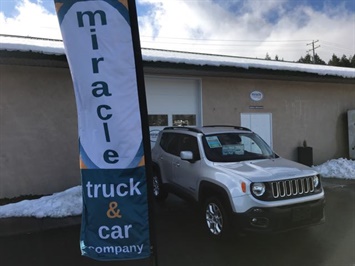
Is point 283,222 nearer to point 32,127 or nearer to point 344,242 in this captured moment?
point 344,242

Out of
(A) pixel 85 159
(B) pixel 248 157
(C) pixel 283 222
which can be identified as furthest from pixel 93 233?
(B) pixel 248 157

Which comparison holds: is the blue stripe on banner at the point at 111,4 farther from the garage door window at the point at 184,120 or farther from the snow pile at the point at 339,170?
the snow pile at the point at 339,170

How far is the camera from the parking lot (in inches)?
185

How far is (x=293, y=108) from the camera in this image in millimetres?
13570

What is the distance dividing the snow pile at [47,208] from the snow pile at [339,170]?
27.8 feet

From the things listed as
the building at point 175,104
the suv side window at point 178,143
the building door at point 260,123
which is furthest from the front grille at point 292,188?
the building door at point 260,123

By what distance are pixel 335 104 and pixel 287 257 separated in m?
11.7

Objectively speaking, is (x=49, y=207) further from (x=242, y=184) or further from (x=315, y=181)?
(x=315, y=181)

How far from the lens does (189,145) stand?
6688 mm

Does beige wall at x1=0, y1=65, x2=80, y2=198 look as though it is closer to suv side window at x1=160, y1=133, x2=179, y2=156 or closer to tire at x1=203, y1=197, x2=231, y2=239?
suv side window at x1=160, y1=133, x2=179, y2=156

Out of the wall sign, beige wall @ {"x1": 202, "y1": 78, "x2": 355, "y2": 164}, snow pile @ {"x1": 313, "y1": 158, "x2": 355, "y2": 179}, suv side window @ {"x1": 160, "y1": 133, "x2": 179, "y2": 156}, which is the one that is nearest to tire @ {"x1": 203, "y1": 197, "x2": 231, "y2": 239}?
suv side window @ {"x1": 160, "y1": 133, "x2": 179, "y2": 156}

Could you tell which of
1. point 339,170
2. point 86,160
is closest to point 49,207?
point 86,160

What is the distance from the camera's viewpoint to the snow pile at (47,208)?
22.8ft

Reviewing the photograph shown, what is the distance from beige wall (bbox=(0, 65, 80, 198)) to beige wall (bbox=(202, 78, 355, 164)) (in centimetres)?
482
